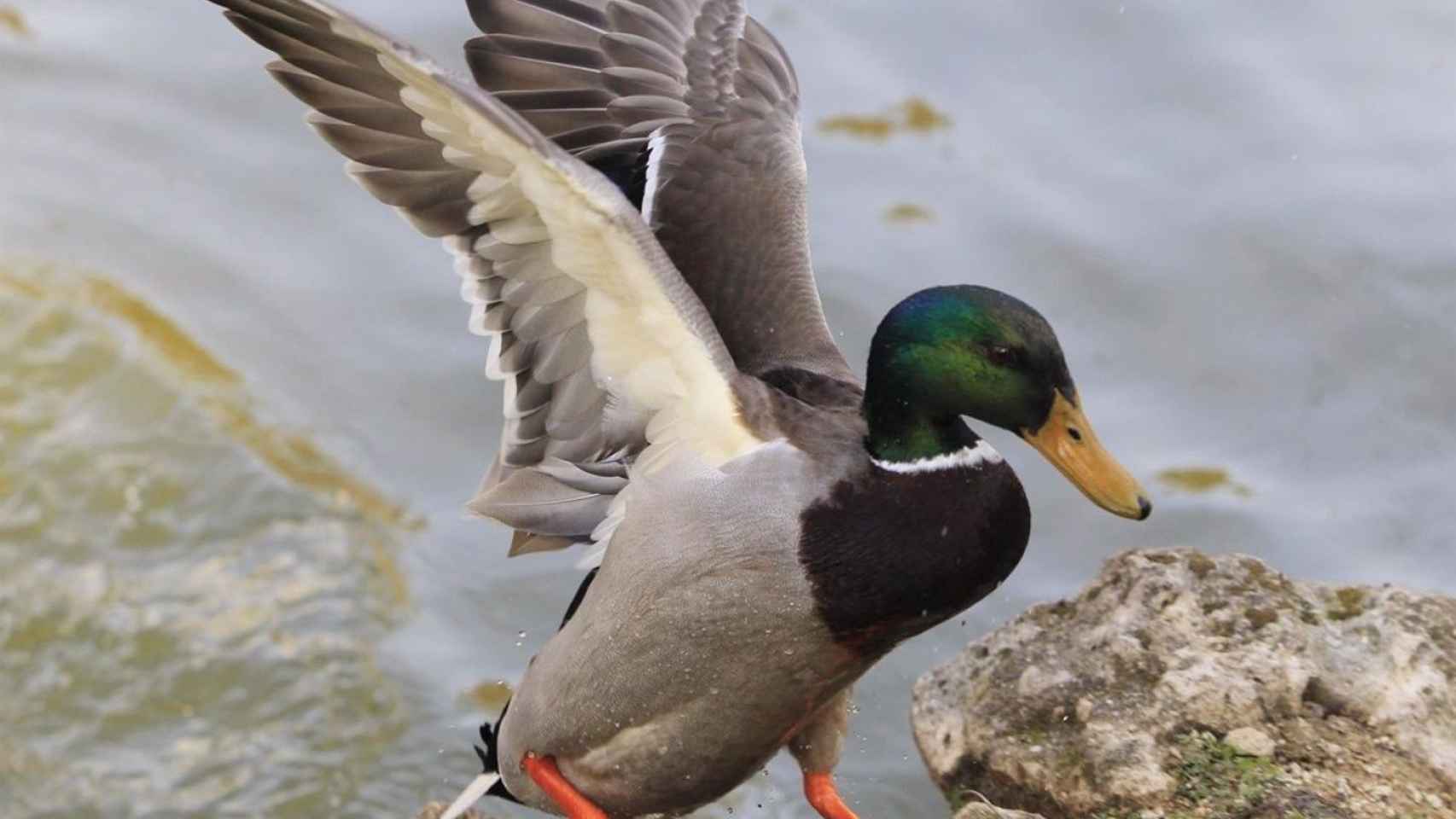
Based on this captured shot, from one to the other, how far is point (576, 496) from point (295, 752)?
2.51m

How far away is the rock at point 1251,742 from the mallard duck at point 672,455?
22.1 inches

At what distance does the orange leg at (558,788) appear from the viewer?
16.5 feet

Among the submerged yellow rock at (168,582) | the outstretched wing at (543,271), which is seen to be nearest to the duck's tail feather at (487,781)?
the outstretched wing at (543,271)

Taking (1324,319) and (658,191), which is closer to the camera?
(658,191)

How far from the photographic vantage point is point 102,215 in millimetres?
9258

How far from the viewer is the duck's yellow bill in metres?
4.47

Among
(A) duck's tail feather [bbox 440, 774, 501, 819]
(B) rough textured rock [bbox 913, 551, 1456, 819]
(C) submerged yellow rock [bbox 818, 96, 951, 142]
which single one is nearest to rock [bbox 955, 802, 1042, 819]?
(B) rough textured rock [bbox 913, 551, 1456, 819]

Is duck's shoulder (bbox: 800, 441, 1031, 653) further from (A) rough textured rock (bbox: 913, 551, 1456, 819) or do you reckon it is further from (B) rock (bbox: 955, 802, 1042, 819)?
(A) rough textured rock (bbox: 913, 551, 1456, 819)

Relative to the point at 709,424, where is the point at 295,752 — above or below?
below

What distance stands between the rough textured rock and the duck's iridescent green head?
0.49m

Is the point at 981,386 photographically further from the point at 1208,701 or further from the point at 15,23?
the point at 15,23

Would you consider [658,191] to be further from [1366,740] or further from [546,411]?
[1366,740]

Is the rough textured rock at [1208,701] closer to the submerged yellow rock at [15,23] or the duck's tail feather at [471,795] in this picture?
the duck's tail feather at [471,795]

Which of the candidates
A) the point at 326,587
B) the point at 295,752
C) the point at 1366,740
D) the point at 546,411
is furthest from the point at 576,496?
the point at 326,587
